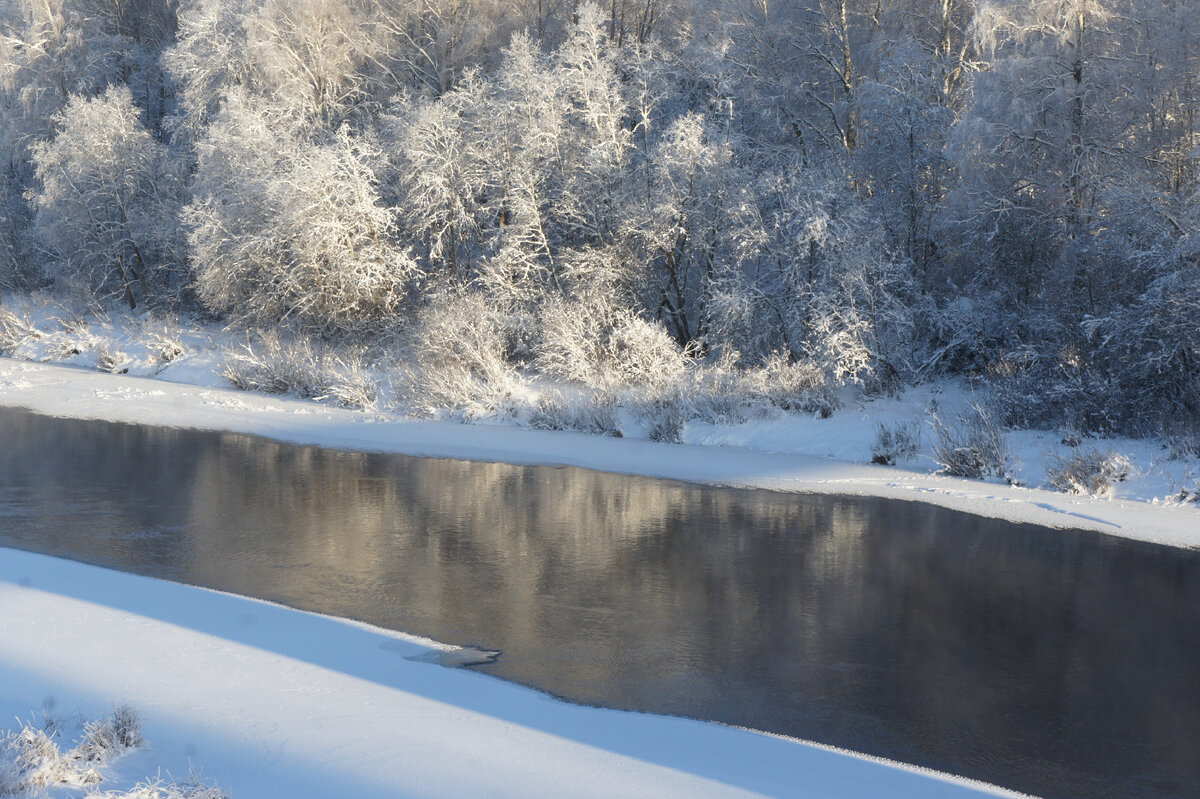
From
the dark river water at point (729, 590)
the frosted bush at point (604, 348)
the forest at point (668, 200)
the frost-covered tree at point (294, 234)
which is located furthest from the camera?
the frost-covered tree at point (294, 234)

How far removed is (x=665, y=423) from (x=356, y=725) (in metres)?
13.3

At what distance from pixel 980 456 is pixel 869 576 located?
18.1ft

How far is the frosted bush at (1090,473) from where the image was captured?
14891 millimetres

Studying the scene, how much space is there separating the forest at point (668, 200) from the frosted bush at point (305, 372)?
215 millimetres

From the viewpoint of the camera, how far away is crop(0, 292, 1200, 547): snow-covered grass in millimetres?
14945

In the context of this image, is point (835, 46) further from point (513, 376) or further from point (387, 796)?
point (387, 796)

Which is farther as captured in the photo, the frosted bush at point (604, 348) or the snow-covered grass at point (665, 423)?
the frosted bush at point (604, 348)

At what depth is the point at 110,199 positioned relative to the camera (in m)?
32.6

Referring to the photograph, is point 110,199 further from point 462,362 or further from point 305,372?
point 462,362

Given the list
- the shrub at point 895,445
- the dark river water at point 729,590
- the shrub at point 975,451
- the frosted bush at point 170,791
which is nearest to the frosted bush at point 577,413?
the dark river water at point 729,590

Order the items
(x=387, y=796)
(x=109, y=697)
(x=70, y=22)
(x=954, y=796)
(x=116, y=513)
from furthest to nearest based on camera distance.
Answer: (x=70, y=22)
(x=116, y=513)
(x=109, y=697)
(x=954, y=796)
(x=387, y=796)

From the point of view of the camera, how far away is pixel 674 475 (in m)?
16.9

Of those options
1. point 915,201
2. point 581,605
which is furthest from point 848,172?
point 581,605

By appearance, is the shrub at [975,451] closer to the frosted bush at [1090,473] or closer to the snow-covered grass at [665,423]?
the snow-covered grass at [665,423]
